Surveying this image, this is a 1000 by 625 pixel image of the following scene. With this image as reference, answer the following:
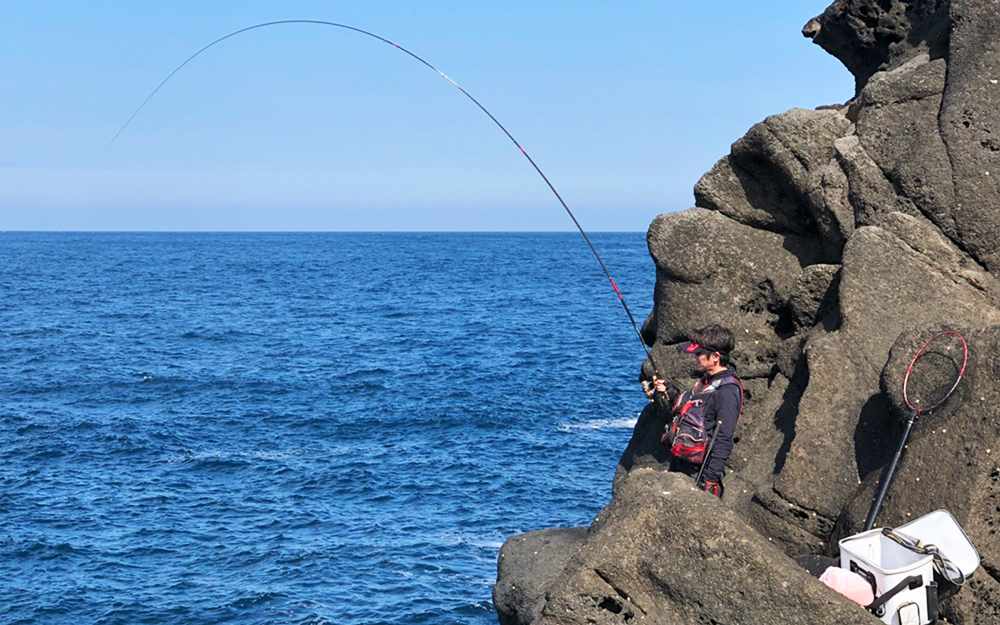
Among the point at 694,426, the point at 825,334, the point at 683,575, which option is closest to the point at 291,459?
the point at 694,426

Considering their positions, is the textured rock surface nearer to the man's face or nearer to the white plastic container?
the white plastic container

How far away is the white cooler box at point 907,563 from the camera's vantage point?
6.96m

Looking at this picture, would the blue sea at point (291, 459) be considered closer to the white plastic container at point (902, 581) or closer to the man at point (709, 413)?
the man at point (709, 413)

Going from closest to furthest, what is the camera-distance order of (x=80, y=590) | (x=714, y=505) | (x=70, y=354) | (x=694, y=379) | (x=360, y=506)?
1. (x=714, y=505)
2. (x=694, y=379)
3. (x=80, y=590)
4. (x=360, y=506)
5. (x=70, y=354)

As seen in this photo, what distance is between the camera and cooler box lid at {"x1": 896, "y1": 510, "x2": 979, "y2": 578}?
716 cm

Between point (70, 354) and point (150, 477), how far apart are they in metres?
23.8

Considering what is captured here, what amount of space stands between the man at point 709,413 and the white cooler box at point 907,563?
2.25 meters

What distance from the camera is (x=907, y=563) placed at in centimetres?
711

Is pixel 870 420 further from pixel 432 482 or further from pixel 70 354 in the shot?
pixel 70 354

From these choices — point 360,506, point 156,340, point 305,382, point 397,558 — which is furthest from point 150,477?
point 156,340

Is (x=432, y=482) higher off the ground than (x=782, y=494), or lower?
lower

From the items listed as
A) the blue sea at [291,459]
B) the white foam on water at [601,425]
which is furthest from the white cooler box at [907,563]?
the white foam on water at [601,425]

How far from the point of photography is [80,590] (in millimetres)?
19719

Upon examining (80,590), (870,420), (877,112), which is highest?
(877,112)
